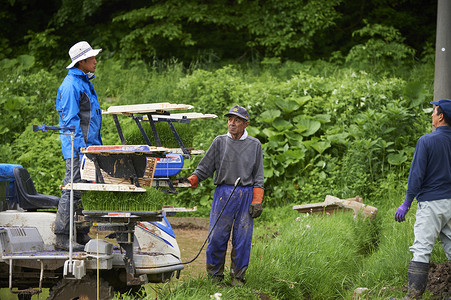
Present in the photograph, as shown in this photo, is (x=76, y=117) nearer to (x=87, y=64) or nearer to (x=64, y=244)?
(x=87, y=64)

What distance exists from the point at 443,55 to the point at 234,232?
4.30m

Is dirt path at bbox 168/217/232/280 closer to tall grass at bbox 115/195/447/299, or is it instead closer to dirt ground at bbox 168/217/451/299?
dirt ground at bbox 168/217/451/299

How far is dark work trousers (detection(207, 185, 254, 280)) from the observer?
6.55 meters

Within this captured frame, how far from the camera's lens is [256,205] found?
21.4 feet

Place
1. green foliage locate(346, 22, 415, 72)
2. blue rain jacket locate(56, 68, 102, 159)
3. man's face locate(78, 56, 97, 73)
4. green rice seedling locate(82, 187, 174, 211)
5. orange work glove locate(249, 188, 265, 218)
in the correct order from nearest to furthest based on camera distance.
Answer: green rice seedling locate(82, 187, 174, 211)
blue rain jacket locate(56, 68, 102, 159)
man's face locate(78, 56, 97, 73)
orange work glove locate(249, 188, 265, 218)
green foliage locate(346, 22, 415, 72)

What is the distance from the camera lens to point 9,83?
48.3 feet

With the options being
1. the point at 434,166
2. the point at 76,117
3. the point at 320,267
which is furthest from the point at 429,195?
the point at 76,117

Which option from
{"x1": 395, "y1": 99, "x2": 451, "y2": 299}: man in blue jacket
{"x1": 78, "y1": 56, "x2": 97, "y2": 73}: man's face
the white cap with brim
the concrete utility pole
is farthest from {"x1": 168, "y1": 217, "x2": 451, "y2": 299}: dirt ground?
the concrete utility pole

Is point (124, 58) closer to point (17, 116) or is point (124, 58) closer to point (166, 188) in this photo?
point (17, 116)

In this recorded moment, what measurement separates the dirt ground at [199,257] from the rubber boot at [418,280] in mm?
245

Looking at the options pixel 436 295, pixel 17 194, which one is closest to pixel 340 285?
pixel 436 295

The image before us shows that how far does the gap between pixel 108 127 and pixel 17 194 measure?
23.4 feet

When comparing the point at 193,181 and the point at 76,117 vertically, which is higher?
the point at 76,117

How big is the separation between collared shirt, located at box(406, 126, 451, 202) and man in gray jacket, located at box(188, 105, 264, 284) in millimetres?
1616
